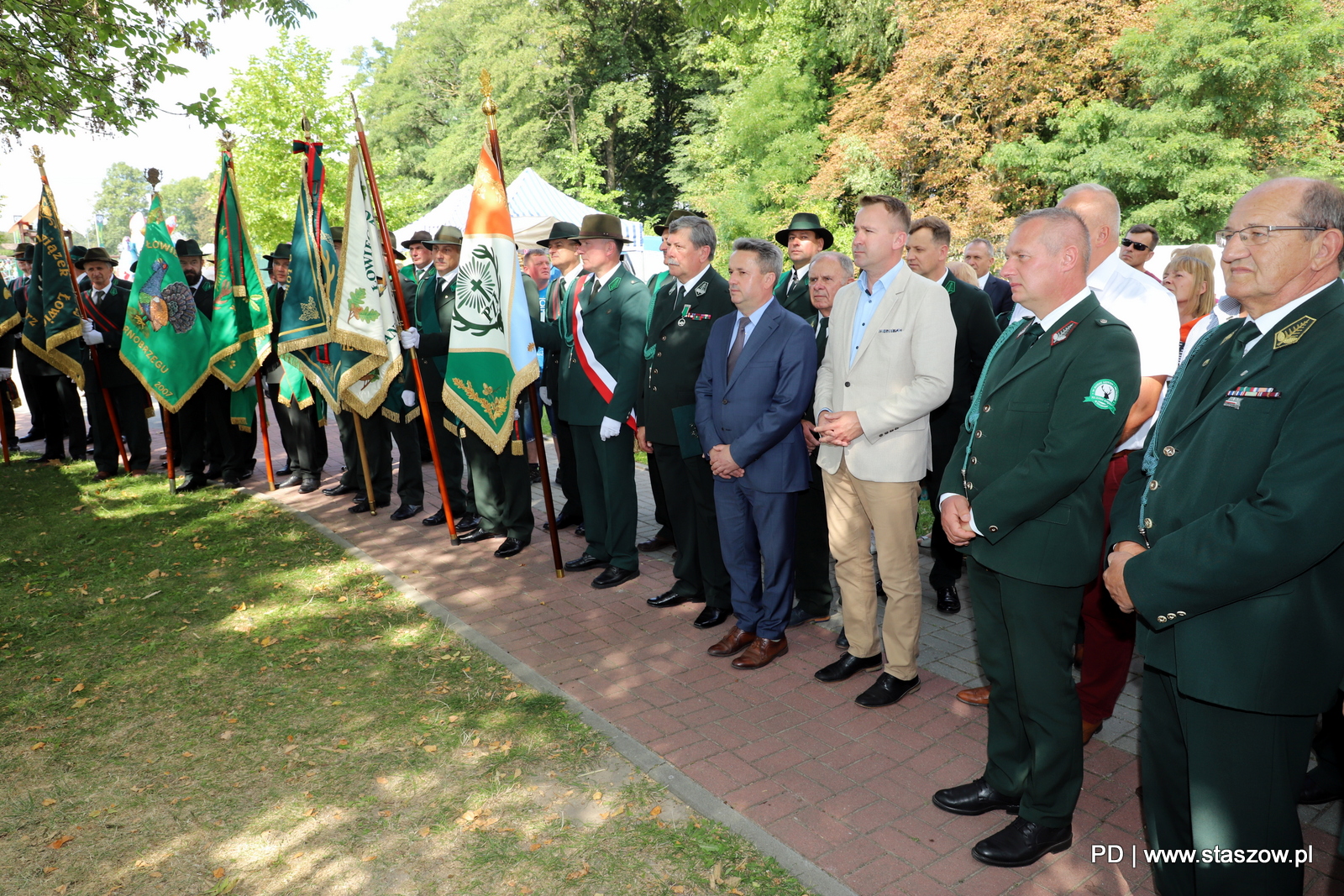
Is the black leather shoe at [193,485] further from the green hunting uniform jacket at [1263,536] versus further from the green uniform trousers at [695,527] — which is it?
the green hunting uniform jacket at [1263,536]

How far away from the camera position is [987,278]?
654 centimetres

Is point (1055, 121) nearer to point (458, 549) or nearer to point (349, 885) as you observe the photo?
point (458, 549)

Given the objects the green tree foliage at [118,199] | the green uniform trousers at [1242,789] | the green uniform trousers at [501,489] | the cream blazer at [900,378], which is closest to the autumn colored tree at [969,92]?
the green uniform trousers at [501,489]

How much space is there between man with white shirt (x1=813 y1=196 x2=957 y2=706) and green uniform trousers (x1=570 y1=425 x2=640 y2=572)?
1.98 metres

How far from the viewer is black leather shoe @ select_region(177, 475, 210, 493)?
28.8ft

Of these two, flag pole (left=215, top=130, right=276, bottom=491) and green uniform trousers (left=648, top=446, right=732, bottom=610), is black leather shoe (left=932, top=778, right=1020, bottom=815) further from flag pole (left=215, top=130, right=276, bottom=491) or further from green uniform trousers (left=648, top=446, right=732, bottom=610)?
flag pole (left=215, top=130, right=276, bottom=491)

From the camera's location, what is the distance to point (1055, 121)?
1861cm

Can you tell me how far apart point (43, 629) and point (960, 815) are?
5689 millimetres

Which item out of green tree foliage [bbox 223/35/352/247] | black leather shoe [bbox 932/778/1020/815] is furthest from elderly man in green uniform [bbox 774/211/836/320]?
green tree foliage [bbox 223/35/352/247]

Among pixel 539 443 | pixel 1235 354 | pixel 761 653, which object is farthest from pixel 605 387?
pixel 1235 354

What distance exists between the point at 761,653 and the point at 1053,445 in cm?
228

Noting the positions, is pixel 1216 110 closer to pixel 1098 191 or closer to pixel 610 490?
pixel 1098 191

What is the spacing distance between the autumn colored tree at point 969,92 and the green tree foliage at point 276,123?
545 inches

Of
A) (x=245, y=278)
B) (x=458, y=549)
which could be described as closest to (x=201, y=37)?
(x=245, y=278)
